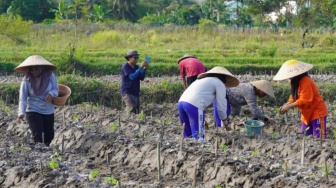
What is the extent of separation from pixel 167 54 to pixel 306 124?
527 inches

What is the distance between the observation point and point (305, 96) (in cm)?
773

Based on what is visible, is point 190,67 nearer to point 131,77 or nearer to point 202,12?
point 131,77

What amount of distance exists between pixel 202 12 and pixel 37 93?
3855 cm

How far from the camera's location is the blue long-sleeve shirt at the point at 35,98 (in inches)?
286

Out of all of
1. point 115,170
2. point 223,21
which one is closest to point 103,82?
point 115,170

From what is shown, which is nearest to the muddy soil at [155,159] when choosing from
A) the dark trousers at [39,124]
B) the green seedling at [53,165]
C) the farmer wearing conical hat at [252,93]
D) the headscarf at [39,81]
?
the green seedling at [53,165]

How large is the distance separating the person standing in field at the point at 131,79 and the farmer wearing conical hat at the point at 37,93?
8.34 ft

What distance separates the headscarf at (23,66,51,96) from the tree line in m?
23.4

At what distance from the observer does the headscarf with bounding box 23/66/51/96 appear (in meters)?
7.27

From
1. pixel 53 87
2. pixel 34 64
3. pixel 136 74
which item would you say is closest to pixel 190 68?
pixel 136 74

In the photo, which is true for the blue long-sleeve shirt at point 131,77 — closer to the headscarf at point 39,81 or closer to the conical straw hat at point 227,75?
the conical straw hat at point 227,75

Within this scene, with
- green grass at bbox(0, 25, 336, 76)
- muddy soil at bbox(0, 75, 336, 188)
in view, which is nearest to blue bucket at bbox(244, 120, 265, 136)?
muddy soil at bbox(0, 75, 336, 188)

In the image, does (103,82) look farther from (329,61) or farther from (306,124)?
(329,61)

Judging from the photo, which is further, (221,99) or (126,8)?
(126,8)
